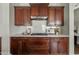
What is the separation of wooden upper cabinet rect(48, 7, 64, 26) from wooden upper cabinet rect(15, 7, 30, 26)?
0.82m

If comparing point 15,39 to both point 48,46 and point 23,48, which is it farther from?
point 48,46

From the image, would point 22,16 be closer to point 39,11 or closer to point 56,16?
point 39,11

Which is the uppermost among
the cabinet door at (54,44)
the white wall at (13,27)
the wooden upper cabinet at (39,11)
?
the wooden upper cabinet at (39,11)

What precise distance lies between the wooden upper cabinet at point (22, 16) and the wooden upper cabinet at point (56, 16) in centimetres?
82

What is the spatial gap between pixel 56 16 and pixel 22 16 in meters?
1.25

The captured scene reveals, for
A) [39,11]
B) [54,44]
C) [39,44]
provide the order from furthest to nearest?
1. [39,11]
2. [54,44]
3. [39,44]

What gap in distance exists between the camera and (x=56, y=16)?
555 cm

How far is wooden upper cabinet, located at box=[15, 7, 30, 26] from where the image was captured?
18.0 feet

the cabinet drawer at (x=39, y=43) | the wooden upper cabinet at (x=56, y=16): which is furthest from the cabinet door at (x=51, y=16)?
the cabinet drawer at (x=39, y=43)

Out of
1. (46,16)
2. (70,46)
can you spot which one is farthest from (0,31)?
(70,46)

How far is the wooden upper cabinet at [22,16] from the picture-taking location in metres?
5.50

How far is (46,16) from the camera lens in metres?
5.50

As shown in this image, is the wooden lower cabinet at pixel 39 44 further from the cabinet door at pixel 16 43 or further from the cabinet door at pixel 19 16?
the cabinet door at pixel 19 16

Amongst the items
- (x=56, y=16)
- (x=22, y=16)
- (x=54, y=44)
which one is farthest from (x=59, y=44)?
(x=22, y=16)
